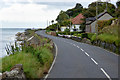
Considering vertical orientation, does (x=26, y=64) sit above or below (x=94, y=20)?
below

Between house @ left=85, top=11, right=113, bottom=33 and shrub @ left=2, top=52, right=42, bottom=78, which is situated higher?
house @ left=85, top=11, right=113, bottom=33

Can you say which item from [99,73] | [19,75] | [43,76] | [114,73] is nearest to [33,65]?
[43,76]

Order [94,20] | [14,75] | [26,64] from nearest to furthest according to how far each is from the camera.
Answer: [14,75] → [26,64] → [94,20]

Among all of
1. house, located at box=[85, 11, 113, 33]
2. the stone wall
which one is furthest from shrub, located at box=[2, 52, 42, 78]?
house, located at box=[85, 11, 113, 33]

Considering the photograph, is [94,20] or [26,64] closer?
[26,64]

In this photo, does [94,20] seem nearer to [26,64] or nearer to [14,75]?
[26,64]

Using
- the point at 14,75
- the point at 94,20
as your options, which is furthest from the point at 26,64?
the point at 94,20

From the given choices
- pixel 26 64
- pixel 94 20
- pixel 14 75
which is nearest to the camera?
pixel 14 75

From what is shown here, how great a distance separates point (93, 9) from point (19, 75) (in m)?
68.0

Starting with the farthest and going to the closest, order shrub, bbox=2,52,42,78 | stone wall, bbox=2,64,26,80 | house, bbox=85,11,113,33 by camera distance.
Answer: house, bbox=85,11,113,33 < shrub, bbox=2,52,42,78 < stone wall, bbox=2,64,26,80

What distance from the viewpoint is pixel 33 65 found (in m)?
11.8

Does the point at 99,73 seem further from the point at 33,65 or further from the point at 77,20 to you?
the point at 77,20

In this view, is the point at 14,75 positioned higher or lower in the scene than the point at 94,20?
lower

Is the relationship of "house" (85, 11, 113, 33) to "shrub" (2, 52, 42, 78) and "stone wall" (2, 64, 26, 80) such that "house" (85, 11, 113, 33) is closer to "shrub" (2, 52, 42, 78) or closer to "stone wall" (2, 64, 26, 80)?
"shrub" (2, 52, 42, 78)
